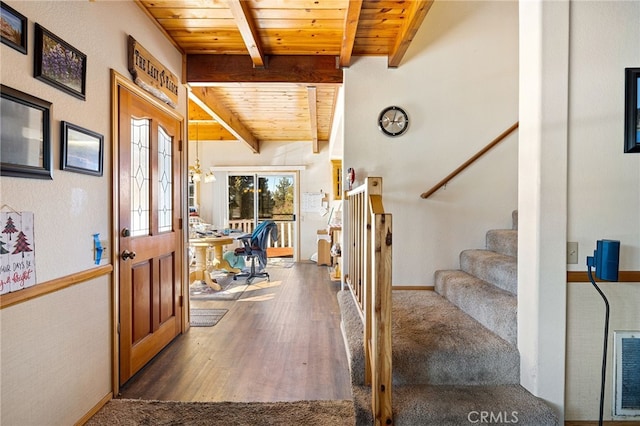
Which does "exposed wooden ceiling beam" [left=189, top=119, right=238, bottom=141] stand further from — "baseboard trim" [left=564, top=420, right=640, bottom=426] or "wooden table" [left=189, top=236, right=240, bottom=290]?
"baseboard trim" [left=564, top=420, right=640, bottom=426]

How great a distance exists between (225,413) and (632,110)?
277 cm

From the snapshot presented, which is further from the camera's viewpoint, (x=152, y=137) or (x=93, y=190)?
(x=152, y=137)

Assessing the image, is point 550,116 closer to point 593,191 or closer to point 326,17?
point 593,191

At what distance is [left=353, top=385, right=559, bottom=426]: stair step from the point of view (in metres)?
1.69

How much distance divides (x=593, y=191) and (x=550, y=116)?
1.53 ft

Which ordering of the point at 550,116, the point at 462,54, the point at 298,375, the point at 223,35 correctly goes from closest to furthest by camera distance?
the point at 550,116 → the point at 298,375 → the point at 223,35 → the point at 462,54

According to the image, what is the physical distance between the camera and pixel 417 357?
195cm

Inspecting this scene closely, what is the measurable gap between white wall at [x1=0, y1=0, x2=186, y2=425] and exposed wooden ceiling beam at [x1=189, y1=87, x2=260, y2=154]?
152 cm

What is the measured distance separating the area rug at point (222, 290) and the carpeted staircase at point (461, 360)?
235cm

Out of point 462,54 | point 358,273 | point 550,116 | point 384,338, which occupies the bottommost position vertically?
point 384,338

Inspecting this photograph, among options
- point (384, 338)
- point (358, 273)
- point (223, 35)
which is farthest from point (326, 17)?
point (384, 338)

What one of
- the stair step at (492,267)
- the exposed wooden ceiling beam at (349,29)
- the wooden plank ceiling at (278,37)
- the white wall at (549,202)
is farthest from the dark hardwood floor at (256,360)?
the exposed wooden ceiling beam at (349,29)

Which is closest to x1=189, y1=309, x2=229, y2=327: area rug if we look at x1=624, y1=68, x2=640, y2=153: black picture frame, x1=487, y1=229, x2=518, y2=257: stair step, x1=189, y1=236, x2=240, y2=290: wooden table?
x1=189, y1=236, x2=240, y2=290: wooden table

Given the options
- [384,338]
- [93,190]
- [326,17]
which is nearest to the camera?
[384,338]
